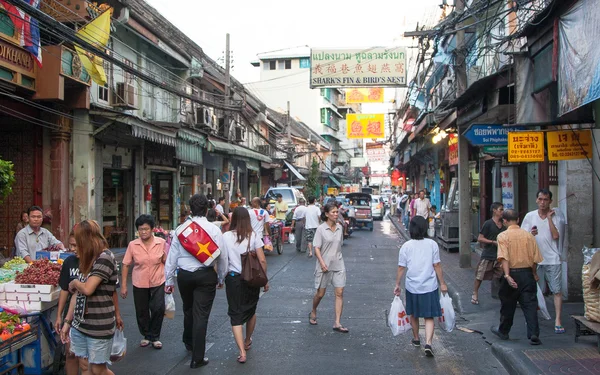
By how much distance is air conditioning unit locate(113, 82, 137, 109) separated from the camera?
1652cm

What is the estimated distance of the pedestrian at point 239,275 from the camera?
6.59m

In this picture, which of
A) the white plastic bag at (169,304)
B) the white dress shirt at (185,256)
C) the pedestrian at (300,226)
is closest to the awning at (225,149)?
the pedestrian at (300,226)

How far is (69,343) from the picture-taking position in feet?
16.8

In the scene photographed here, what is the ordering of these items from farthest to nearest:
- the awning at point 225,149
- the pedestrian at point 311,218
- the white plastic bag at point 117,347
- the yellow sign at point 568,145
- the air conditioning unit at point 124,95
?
the awning at point 225,149 → the pedestrian at point 311,218 → the air conditioning unit at point 124,95 → the yellow sign at point 568,145 → the white plastic bag at point 117,347

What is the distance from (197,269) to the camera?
20.7ft

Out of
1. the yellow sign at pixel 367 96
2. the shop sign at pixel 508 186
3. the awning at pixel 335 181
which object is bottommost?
the shop sign at pixel 508 186

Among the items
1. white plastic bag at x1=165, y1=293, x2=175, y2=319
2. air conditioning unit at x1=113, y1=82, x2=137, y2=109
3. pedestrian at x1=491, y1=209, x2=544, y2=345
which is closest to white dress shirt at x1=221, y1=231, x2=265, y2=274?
white plastic bag at x1=165, y1=293, x2=175, y2=319

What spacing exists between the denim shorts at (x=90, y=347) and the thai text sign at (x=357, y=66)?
15499 millimetres

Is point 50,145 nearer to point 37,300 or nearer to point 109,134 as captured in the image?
point 109,134

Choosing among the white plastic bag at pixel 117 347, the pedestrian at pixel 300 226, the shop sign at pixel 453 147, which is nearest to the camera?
the white plastic bag at pixel 117 347

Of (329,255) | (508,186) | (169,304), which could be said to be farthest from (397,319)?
(508,186)

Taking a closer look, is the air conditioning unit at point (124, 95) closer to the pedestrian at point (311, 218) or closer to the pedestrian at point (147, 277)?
the pedestrian at point (311, 218)

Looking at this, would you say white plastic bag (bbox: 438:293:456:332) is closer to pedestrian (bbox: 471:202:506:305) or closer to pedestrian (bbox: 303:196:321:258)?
pedestrian (bbox: 471:202:506:305)

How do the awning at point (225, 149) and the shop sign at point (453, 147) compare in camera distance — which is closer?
the shop sign at point (453, 147)
